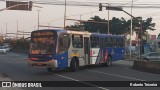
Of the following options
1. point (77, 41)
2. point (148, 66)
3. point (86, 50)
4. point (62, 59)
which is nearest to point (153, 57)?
point (148, 66)

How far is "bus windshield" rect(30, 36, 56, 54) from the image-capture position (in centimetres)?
2486

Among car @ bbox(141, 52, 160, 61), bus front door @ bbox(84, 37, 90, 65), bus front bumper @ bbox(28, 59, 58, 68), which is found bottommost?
car @ bbox(141, 52, 160, 61)

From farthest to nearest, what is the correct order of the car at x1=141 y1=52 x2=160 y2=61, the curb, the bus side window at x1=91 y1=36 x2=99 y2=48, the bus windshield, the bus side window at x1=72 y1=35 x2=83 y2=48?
the car at x1=141 y1=52 x2=160 y2=61 → the bus side window at x1=91 y1=36 x2=99 y2=48 → the curb → the bus side window at x1=72 y1=35 x2=83 y2=48 → the bus windshield

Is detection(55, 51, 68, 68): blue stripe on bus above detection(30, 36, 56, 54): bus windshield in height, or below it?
below

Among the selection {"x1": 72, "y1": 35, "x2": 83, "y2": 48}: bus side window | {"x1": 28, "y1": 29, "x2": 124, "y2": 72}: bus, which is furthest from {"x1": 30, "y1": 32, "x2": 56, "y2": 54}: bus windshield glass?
{"x1": 72, "y1": 35, "x2": 83, "y2": 48}: bus side window

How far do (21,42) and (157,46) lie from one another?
43.6m

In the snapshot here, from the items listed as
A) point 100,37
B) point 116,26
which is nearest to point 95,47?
point 100,37

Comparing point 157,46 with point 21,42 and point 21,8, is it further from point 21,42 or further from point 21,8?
point 21,42

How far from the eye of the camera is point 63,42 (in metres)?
25.6

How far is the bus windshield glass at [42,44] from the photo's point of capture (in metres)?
24.9

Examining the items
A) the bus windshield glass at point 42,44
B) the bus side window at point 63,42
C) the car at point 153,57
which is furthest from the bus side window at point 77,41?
the car at point 153,57

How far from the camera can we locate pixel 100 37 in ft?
105

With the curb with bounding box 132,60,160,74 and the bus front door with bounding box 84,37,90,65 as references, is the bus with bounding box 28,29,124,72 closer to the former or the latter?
the bus front door with bounding box 84,37,90,65

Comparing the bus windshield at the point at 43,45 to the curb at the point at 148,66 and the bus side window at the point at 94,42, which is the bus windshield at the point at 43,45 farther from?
the curb at the point at 148,66
